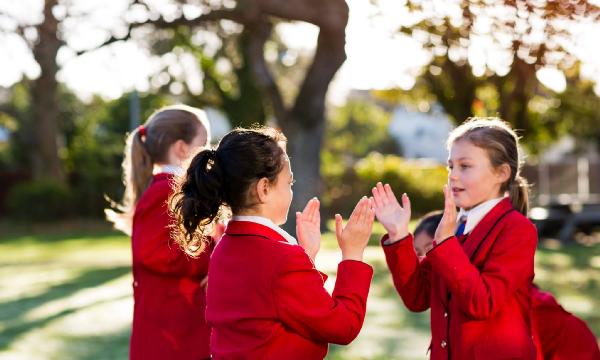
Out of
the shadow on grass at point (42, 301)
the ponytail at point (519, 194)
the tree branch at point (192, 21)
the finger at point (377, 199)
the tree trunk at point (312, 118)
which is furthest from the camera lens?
the tree trunk at point (312, 118)

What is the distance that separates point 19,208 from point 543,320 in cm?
2764

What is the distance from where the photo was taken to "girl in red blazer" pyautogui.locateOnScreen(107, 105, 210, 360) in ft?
13.2

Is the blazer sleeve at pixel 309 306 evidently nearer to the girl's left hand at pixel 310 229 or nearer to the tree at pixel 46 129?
the girl's left hand at pixel 310 229

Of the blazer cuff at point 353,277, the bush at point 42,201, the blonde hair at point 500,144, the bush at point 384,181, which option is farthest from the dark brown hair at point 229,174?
the bush at point 384,181

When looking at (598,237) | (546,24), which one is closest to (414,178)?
(598,237)

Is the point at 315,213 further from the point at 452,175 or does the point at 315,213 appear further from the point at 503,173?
the point at 503,173

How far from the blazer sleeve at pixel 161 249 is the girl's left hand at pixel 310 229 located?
860 mm

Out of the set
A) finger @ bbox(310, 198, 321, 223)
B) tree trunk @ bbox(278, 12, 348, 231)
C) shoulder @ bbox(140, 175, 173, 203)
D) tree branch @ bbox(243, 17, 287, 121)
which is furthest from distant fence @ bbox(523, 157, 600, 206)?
finger @ bbox(310, 198, 321, 223)

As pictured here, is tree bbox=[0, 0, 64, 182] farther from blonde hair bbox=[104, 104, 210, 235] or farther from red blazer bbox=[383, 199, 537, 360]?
red blazer bbox=[383, 199, 537, 360]

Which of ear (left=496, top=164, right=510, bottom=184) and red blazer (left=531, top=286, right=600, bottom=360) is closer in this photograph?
ear (left=496, top=164, right=510, bottom=184)

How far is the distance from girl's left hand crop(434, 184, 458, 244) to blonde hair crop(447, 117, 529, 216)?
372 millimetres

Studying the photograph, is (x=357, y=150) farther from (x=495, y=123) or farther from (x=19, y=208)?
(x=495, y=123)

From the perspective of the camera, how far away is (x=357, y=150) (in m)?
73.6

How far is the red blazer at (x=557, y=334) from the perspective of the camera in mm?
3887
